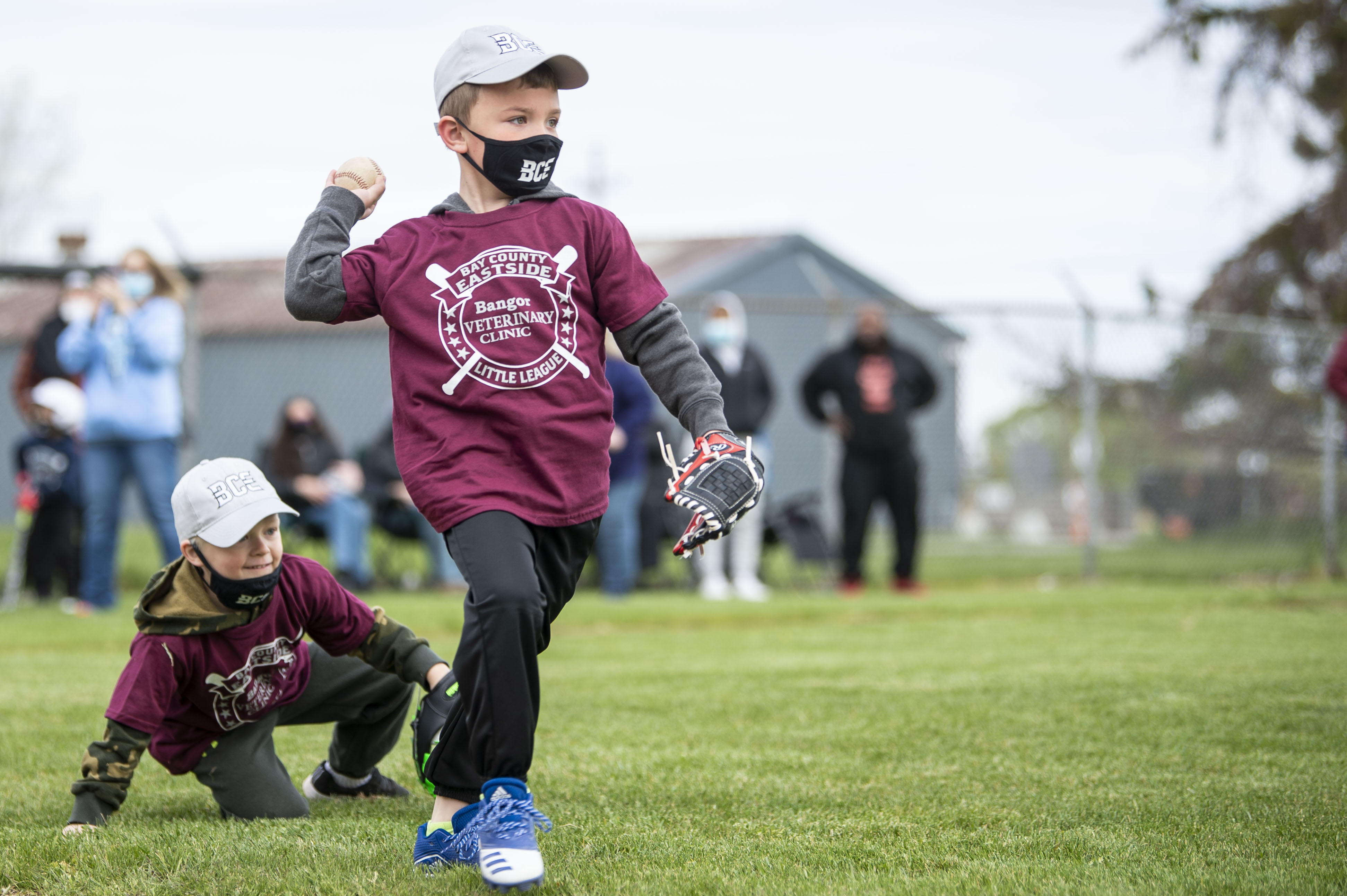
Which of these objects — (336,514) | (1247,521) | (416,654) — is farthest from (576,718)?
(1247,521)

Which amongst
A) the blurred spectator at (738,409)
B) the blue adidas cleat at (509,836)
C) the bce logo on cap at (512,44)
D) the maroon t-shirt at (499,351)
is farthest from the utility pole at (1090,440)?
the blue adidas cleat at (509,836)

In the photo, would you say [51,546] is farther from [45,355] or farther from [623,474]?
[623,474]

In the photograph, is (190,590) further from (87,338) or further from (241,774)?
(87,338)

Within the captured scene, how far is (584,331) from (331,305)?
0.56 meters

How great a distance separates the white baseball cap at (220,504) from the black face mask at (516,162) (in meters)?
0.98

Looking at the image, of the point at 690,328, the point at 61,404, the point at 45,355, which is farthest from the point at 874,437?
the point at 690,328

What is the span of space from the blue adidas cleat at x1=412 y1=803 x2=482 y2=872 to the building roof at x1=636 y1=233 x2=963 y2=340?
21666 mm

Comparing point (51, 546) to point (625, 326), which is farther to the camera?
point (51, 546)

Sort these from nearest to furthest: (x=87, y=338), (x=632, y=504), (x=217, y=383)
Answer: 1. (x=87, y=338)
2. (x=632, y=504)
3. (x=217, y=383)

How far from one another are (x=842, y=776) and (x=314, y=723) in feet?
5.03

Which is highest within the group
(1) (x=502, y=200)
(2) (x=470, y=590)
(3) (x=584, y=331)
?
(1) (x=502, y=200)

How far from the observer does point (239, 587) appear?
3.40 metres

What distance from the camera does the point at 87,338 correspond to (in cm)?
868

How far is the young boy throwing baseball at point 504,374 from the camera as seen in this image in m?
2.84
